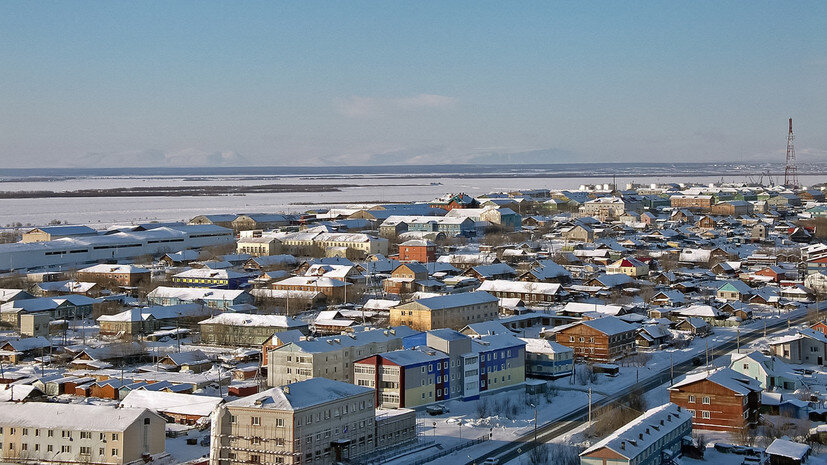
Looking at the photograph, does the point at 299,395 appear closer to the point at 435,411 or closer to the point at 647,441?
the point at 435,411

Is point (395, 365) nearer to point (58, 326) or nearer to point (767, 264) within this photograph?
point (58, 326)

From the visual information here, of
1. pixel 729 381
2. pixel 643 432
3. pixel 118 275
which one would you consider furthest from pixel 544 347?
pixel 118 275

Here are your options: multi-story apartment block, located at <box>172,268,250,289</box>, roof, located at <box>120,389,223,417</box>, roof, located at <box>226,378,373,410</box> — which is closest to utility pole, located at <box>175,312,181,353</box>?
roof, located at <box>120,389,223,417</box>

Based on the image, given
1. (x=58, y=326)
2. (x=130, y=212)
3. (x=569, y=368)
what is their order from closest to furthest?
(x=569, y=368), (x=58, y=326), (x=130, y=212)

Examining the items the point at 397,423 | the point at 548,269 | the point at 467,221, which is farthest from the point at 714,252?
the point at 397,423

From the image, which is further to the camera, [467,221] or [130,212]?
[130,212]

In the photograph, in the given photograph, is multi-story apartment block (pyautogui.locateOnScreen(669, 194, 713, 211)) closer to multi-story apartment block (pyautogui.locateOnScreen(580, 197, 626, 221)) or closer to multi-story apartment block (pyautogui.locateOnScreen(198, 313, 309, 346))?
multi-story apartment block (pyautogui.locateOnScreen(580, 197, 626, 221))
